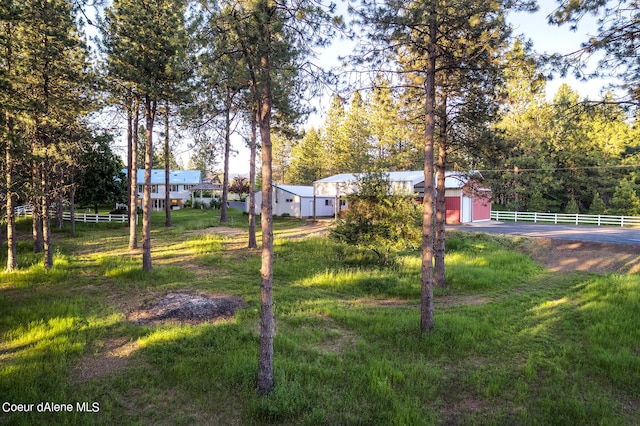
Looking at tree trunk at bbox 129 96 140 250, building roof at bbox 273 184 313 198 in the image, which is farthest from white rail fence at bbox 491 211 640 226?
tree trunk at bbox 129 96 140 250

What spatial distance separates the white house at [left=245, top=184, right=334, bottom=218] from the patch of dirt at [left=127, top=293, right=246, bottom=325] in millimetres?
24856

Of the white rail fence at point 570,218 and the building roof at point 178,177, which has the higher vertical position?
the building roof at point 178,177

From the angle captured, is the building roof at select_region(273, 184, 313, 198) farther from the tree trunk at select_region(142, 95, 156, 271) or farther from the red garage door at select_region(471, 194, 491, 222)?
the tree trunk at select_region(142, 95, 156, 271)

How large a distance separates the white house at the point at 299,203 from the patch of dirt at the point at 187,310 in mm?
24856

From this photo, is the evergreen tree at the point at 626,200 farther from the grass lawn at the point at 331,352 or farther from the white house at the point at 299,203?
the white house at the point at 299,203

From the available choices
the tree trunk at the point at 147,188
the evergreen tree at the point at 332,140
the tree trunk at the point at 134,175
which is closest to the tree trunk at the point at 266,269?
the tree trunk at the point at 147,188

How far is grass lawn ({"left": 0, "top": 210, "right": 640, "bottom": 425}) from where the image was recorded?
15.2 feet

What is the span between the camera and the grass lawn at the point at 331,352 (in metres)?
4.64

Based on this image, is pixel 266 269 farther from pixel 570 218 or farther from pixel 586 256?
pixel 570 218

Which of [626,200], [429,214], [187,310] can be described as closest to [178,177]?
[187,310]

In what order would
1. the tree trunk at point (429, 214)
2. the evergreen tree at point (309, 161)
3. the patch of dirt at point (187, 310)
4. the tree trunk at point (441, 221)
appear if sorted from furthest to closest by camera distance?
1. the evergreen tree at point (309, 161)
2. the tree trunk at point (441, 221)
3. the patch of dirt at point (187, 310)
4. the tree trunk at point (429, 214)

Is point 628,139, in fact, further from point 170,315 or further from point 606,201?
point 170,315

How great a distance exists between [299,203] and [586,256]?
24081 millimetres

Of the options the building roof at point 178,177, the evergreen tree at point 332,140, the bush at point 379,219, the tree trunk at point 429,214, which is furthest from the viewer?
the building roof at point 178,177
